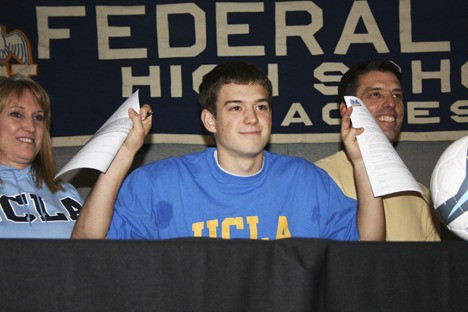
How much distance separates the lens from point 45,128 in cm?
216

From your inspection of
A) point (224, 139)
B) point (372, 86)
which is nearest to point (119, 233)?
point (224, 139)

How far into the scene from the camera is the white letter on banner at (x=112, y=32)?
8.95ft

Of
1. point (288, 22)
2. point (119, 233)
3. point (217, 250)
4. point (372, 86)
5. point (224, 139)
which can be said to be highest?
point (288, 22)

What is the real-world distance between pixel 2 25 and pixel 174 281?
7.40ft

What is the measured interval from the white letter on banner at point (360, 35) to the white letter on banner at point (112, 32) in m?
1.05

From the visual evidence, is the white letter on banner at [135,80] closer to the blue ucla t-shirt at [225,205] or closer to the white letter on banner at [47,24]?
the white letter on banner at [47,24]

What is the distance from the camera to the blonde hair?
210 centimetres

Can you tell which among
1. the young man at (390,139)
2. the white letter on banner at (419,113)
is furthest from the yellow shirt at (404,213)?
the white letter on banner at (419,113)

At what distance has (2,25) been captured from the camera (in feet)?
8.93

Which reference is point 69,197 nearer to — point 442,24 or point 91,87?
point 91,87

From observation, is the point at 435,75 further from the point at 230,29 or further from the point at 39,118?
the point at 39,118

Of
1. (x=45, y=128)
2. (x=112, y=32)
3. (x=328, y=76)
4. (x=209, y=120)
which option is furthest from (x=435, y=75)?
(x=45, y=128)

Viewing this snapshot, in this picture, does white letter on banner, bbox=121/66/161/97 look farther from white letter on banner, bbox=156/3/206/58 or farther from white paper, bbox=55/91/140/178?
white paper, bbox=55/91/140/178

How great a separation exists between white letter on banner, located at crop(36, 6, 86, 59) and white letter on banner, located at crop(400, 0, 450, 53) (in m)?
1.67
